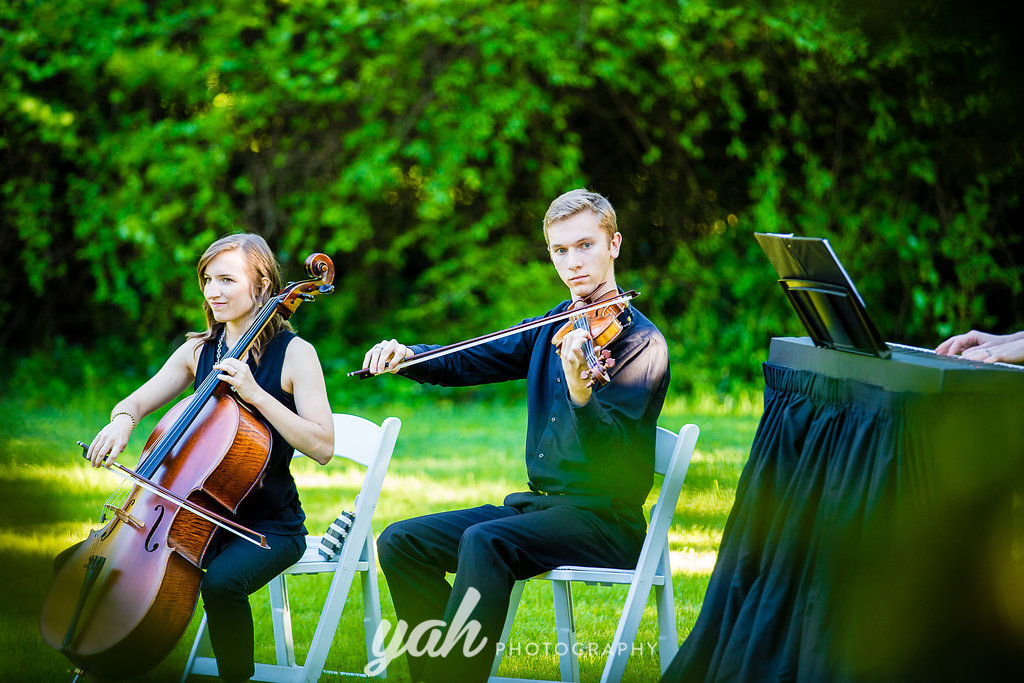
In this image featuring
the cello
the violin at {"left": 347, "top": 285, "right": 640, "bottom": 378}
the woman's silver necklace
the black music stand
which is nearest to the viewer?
the black music stand

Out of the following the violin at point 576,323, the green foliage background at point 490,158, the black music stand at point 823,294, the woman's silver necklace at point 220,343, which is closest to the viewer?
the black music stand at point 823,294

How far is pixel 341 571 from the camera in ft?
8.04

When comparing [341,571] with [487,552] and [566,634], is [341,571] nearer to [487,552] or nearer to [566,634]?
[487,552]

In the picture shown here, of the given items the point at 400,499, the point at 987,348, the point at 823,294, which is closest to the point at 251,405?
the point at 823,294

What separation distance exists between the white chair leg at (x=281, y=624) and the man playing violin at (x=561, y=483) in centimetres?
40

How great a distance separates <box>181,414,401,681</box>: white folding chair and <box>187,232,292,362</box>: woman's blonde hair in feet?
1.04

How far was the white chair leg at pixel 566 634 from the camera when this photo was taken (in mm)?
2568

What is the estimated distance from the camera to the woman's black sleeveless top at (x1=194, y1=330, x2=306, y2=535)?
97.0 inches

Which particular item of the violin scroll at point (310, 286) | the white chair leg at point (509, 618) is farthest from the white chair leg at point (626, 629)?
the violin scroll at point (310, 286)

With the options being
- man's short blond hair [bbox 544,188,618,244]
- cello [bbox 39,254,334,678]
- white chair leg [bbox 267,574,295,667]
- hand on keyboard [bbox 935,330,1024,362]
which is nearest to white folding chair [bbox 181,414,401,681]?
white chair leg [bbox 267,574,295,667]

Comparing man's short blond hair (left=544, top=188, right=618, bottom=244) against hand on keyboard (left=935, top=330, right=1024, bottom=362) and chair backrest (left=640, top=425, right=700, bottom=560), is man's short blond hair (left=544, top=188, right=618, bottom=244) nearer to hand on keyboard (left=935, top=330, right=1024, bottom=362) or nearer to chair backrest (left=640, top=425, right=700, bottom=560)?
chair backrest (left=640, top=425, right=700, bottom=560)

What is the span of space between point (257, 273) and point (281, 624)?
916mm

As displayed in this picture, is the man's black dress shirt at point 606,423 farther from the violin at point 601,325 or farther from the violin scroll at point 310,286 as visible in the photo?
the violin scroll at point 310,286

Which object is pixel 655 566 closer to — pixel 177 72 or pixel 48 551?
pixel 48 551
